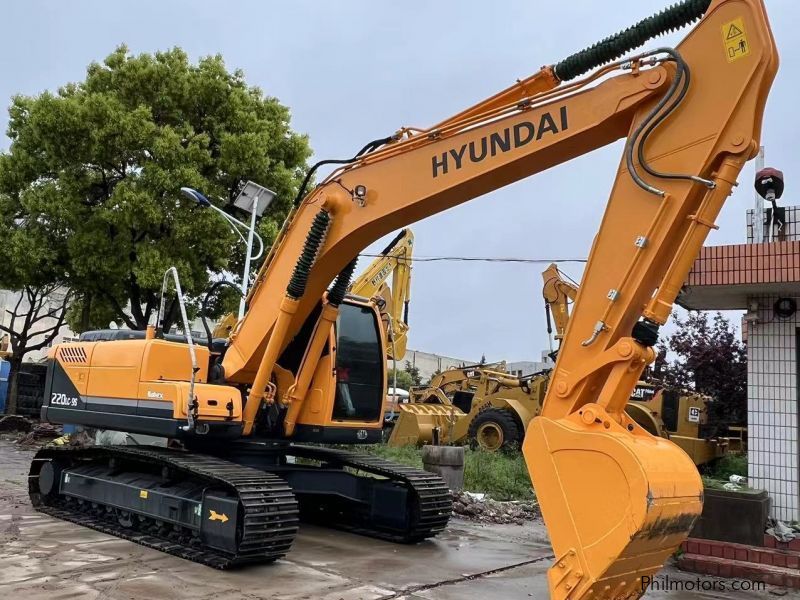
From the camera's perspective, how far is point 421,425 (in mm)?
15398

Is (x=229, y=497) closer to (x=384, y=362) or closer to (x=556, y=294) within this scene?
(x=384, y=362)

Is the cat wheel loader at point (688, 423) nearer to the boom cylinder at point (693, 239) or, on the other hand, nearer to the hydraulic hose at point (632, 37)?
the hydraulic hose at point (632, 37)

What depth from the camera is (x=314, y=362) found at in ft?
23.5

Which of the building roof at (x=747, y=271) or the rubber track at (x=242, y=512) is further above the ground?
the building roof at (x=747, y=271)

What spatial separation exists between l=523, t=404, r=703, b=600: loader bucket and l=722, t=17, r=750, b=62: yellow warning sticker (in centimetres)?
211

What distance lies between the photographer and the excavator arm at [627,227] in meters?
3.81

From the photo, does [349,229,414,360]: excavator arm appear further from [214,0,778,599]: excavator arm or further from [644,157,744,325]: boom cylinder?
[644,157,744,325]: boom cylinder

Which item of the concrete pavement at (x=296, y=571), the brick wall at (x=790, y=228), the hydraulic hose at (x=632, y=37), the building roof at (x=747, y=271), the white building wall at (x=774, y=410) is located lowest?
the concrete pavement at (x=296, y=571)

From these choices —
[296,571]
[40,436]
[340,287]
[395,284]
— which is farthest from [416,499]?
[40,436]

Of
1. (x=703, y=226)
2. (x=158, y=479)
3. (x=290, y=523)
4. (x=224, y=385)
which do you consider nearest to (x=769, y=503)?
(x=703, y=226)

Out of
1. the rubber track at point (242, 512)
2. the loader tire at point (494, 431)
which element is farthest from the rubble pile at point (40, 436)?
the rubber track at point (242, 512)

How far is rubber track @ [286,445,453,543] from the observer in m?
7.27

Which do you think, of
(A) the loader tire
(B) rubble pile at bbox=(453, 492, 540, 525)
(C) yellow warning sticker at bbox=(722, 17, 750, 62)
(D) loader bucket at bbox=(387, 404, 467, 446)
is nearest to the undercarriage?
(B) rubble pile at bbox=(453, 492, 540, 525)

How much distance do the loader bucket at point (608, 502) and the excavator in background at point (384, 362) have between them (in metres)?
0.01
